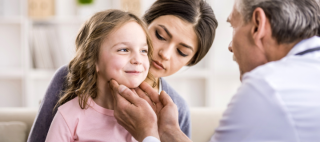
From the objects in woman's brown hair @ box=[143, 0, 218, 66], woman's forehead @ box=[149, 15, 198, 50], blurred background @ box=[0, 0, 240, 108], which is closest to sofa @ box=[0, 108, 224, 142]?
woman's brown hair @ box=[143, 0, 218, 66]

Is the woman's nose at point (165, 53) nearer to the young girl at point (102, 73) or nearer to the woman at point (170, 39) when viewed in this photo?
the woman at point (170, 39)

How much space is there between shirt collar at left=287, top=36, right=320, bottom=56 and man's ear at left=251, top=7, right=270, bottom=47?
108 mm

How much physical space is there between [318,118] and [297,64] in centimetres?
16

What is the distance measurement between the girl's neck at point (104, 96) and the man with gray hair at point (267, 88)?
9cm

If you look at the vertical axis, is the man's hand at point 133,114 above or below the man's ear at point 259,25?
below

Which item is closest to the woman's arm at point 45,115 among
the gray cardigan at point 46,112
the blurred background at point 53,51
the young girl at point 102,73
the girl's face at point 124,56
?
the gray cardigan at point 46,112

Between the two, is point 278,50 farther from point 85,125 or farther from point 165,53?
point 85,125

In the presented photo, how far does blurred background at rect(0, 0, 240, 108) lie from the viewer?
311 cm

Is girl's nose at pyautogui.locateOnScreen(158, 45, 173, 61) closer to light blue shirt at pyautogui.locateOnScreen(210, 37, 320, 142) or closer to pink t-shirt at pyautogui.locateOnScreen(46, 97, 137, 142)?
pink t-shirt at pyautogui.locateOnScreen(46, 97, 137, 142)

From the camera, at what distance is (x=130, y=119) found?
3.67 feet

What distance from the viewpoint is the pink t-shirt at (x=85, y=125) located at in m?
1.15

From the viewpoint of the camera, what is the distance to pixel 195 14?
1.49 m

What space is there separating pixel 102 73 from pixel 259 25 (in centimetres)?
67

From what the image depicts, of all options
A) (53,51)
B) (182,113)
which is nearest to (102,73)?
(182,113)
